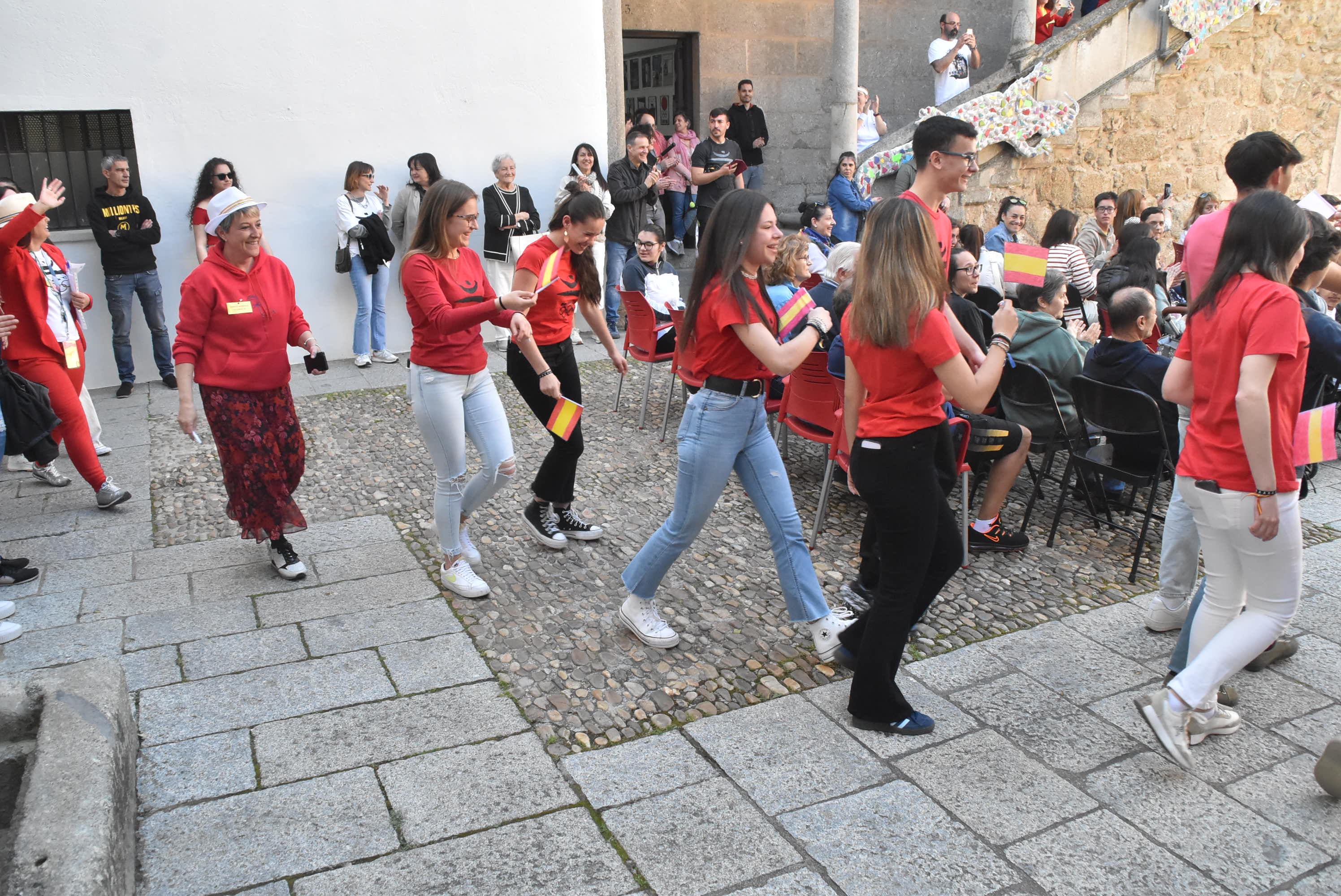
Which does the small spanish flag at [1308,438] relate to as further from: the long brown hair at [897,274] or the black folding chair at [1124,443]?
the black folding chair at [1124,443]

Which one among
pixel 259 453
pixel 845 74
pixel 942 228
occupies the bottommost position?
pixel 259 453

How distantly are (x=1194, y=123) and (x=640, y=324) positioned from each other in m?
9.26

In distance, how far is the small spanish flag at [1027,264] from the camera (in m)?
3.18

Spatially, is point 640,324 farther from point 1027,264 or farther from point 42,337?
point 1027,264

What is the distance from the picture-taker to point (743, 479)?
381 cm

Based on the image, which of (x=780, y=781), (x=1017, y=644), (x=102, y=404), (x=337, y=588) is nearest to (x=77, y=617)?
(x=337, y=588)

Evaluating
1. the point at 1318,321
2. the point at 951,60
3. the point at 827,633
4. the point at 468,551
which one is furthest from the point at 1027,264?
the point at 951,60

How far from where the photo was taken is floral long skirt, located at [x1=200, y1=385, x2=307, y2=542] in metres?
4.48

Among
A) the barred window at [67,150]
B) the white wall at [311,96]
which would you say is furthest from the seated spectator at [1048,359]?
the barred window at [67,150]

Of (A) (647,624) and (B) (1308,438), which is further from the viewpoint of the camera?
(A) (647,624)

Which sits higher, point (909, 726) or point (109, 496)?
point (109, 496)

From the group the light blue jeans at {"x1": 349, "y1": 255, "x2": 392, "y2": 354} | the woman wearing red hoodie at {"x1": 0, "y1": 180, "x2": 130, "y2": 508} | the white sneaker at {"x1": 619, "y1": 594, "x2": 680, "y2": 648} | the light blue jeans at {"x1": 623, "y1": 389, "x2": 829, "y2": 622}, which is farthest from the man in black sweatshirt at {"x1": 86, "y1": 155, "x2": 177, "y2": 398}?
the light blue jeans at {"x1": 623, "y1": 389, "x2": 829, "y2": 622}

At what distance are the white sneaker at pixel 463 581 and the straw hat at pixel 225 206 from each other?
5.62 ft

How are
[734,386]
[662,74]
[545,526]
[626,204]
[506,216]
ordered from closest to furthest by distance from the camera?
[734,386], [545,526], [506,216], [626,204], [662,74]
